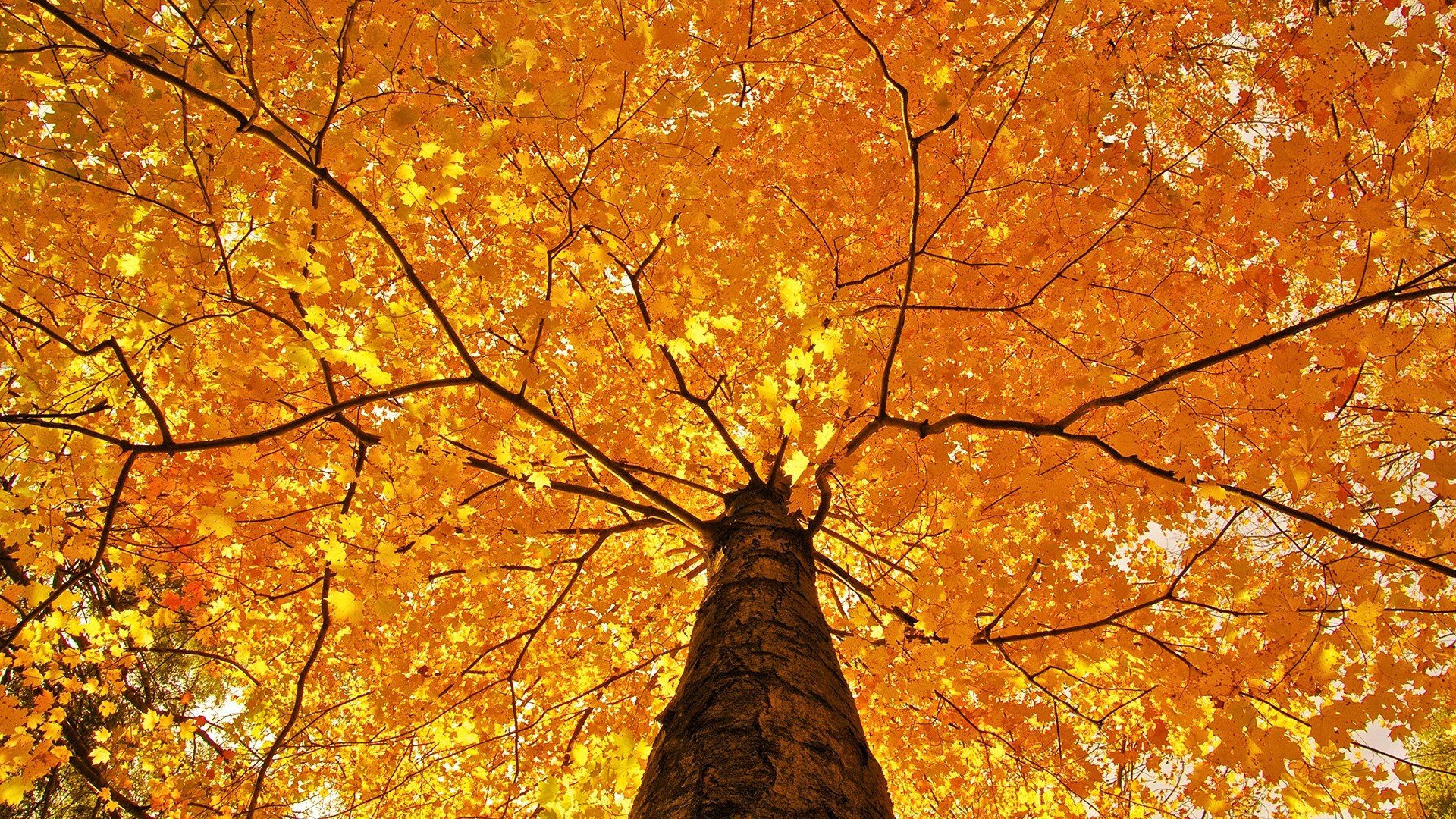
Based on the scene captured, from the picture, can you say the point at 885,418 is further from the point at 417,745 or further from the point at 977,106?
the point at 417,745

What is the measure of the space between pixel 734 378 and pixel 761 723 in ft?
7.44

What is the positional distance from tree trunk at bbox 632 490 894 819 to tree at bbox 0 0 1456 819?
0.02 meters

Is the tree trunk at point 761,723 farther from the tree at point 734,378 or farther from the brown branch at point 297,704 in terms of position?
the brown branch at point 297,704

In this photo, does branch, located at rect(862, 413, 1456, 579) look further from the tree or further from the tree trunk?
the tree trunk

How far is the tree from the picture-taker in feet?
6.84

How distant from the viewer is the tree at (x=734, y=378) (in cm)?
209

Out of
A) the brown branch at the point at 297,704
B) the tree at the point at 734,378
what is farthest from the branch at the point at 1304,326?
the brown branch at the point at 297,704

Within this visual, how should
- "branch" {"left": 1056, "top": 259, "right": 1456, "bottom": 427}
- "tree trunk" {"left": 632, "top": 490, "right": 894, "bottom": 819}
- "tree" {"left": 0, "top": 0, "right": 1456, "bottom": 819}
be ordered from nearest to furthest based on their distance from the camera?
1. "tree trunk" {"left": 632, "top": 490, "right": 894, "bottom": 819}
2. "branch" {"left": 1056, "top": 259, "right": 1456, "bottom": 427}
3. "tree" {"left": 0, "top": 0, "right": 1456, "bottom": 819}

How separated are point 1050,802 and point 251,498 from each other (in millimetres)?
4477

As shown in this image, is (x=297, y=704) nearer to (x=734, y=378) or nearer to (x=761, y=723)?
(x=761, y=723)

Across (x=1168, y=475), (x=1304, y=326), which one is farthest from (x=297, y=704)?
(x=1304, y=326)

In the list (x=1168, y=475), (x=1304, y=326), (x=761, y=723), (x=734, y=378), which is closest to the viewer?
(x=761, y=723)

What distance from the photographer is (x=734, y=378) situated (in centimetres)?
366

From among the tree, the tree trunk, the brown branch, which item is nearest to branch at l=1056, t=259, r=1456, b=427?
the tree
